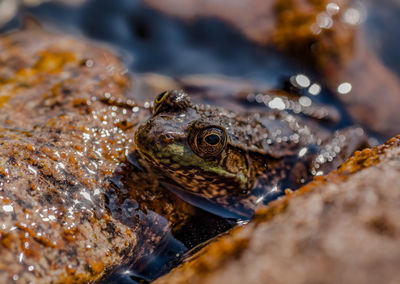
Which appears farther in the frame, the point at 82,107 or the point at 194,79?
the point at 194,79

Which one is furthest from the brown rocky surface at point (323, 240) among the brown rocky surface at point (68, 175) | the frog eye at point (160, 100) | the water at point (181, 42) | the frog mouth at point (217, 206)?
the water at point (181, 42)

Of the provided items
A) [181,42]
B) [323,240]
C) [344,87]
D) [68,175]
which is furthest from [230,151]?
[181,42]

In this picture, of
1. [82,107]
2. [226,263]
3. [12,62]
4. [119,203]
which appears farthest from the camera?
[12,62]

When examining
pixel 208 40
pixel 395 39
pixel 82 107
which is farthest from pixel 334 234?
pixel 395 39

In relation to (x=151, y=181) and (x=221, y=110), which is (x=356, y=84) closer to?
(x=221, y=110)

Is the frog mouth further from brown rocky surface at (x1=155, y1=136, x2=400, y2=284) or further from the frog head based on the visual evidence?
brown rocky surface at (x1=155, y1=136, x2=400, y2=284)

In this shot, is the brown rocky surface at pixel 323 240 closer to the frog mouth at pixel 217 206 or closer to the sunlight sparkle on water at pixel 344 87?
the frog mouth at pixel 217 206
